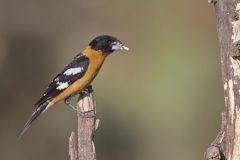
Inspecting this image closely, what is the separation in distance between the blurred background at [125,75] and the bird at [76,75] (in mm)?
3491

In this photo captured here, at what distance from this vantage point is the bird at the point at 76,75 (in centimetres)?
793

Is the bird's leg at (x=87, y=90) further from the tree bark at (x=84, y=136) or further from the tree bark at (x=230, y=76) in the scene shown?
the tree bark at (x=230, y=76)

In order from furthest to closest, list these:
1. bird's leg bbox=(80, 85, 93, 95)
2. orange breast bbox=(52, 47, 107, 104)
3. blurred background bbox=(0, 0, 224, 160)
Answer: blurred background bbox=(0, 0, 224, 160)
orange breast bbox=(52, 47, 107, 104)
bird's leg bbox=(80, 85, 93, 95)

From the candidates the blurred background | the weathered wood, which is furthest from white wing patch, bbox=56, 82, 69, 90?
the blurred background

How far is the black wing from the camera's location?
795 centimetres

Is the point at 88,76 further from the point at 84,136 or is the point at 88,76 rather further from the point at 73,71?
the point at 84,136

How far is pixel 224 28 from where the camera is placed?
599cm

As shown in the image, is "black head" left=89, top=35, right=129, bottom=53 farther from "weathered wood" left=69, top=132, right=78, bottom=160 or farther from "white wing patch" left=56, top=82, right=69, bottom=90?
"weathered wood" left=69, top=132, right=78, bottom=160

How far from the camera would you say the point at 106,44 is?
8.00 m

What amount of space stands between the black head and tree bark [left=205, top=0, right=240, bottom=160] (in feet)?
6.79

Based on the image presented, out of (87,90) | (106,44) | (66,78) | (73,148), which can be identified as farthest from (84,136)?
(106,44)

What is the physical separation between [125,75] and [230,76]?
6.82 metres

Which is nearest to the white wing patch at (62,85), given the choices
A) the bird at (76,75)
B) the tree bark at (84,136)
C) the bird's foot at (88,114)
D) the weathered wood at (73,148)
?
the bird at (76,75)

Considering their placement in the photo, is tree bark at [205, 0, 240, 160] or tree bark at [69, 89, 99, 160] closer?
tree bark at [205, 0, 240, 160]
